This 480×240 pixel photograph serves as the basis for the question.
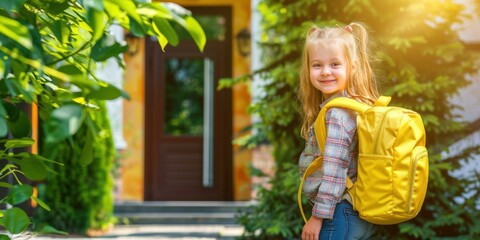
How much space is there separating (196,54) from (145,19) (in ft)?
27.3

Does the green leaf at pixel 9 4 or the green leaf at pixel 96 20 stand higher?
the green leaf at pixel 9 4

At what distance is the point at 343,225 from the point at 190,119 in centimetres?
749

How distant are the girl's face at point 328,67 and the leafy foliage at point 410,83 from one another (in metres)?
2.25

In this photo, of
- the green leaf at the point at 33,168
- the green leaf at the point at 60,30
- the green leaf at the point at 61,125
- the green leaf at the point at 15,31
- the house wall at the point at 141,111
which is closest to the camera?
the green leaf at the point at 61,125

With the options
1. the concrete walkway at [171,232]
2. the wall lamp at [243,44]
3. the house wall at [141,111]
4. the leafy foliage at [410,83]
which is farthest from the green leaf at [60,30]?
the house wall at [141,111]

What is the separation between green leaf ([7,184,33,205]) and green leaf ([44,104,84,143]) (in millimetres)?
663

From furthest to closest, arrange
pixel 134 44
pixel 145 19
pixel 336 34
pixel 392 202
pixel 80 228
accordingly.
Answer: pixel 134 44 → pixel 80 228 → pixel 336 34 → pixel 392 202 → pixel 145 19

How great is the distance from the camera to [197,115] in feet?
33.0

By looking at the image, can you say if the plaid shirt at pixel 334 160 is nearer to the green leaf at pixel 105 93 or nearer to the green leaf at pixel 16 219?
the green leaf at pixel 16 219

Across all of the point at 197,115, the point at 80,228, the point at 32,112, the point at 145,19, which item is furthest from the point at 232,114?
the point at 145,19

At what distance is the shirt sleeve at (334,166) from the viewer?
8.64 ft

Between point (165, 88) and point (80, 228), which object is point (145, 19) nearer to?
point (80, 228)

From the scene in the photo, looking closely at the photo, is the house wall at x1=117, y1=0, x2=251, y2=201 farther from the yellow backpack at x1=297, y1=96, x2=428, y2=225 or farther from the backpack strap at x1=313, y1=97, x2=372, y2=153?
the yellow backpack at x1=297, y1=96, x2=428, y2=225

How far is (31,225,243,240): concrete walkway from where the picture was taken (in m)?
7.14
